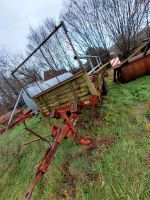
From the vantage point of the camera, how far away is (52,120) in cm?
693

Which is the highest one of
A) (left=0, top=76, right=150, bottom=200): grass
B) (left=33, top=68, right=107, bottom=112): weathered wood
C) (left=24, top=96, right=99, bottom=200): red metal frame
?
(left=33, top=68, right=107, bottom=112): weathered wood

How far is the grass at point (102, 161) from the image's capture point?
10.4 ft

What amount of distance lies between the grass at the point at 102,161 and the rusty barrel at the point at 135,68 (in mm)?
561

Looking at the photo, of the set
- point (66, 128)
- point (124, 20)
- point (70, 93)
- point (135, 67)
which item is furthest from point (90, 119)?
point (124, 20)

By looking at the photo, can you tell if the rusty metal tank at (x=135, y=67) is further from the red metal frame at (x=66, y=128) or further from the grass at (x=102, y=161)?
the red metal frame at (x=66, y=128)

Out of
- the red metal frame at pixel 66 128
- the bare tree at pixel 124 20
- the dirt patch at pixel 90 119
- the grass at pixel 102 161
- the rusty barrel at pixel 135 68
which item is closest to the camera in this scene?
the grass at pixel 102 161

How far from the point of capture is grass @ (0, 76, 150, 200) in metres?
3.17

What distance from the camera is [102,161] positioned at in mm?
3775

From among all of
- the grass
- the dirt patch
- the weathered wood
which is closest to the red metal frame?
the weathered wood

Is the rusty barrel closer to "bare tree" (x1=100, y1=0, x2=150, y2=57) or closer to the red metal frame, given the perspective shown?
the red metal frame

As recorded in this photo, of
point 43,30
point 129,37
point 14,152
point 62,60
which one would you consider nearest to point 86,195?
point 14,152

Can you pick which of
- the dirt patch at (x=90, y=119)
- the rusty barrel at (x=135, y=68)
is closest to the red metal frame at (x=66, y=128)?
the dirt patch at (x=90, y=119)

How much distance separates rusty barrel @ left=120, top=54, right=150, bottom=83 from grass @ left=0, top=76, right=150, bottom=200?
0.56 meters

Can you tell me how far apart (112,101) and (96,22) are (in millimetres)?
8539
